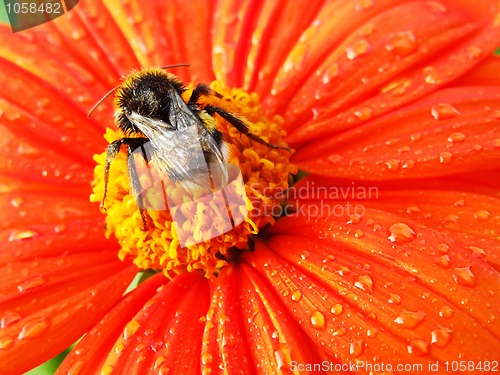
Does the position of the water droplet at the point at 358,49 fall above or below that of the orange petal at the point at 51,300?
above

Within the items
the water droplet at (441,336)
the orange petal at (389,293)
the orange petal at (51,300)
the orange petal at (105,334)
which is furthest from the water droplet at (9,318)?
the water droplet at (441,336)

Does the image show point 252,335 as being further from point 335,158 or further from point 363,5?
point 363,5

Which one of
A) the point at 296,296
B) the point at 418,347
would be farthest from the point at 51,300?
the point at 418,347

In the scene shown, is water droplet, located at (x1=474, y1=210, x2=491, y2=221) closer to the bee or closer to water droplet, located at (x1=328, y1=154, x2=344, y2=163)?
water droplet, located at (x1=328, y1=154, x2=344, y2=163)

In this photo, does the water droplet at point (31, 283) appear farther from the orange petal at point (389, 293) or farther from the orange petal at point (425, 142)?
the orange petal at point (425, 142)

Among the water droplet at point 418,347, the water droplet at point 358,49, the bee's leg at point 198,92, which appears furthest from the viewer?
the water droplet at point 358,49

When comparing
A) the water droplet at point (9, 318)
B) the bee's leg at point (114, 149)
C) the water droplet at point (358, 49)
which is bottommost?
the water droplet at point (9, 318)

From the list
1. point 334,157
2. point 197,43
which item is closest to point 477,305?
point 334,157

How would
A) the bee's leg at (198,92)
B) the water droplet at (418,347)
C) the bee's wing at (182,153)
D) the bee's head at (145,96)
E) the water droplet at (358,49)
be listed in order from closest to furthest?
the water droplet at (418,347) < the bee's wing at (182,153) < the bee's head at (145,96) < the bee's leg at (198,92) < the water droplet at (358,49)

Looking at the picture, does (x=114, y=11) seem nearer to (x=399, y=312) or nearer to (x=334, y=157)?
(x=334, y=157)
